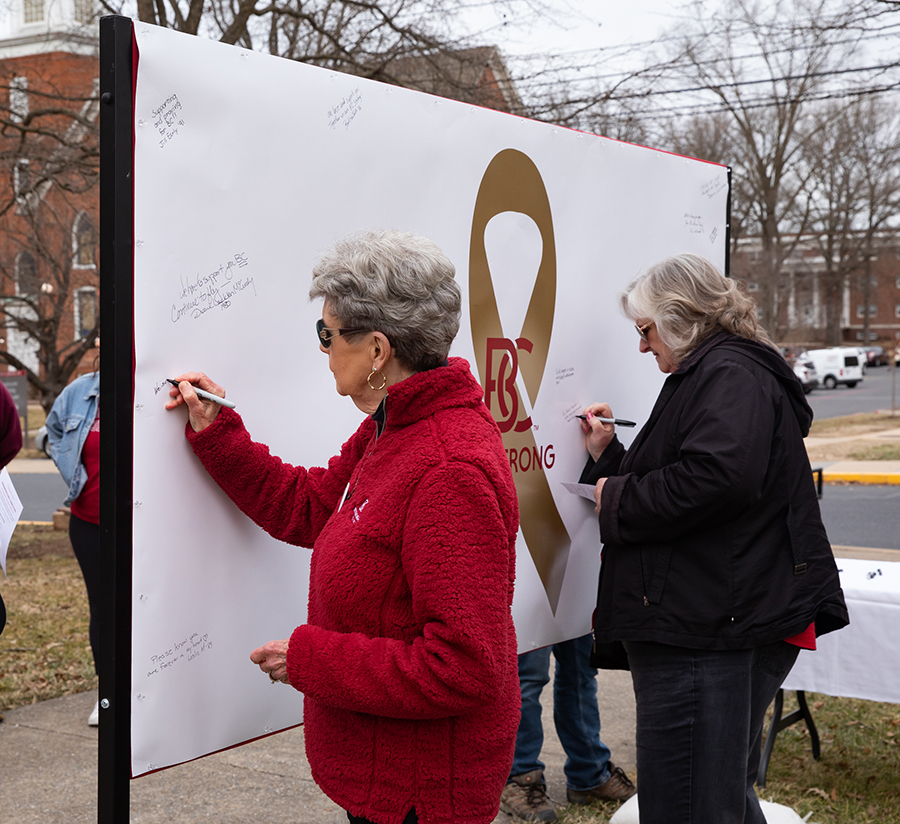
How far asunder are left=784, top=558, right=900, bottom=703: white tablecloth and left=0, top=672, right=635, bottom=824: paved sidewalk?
88cm

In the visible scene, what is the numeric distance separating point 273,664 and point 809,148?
1399 inches

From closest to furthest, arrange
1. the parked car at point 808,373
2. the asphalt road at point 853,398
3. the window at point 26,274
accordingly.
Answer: the window at point 26,274 < the asphalt road at point 853,398 < the parked car at point 808,373

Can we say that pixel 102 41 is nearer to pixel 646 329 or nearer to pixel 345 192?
pixel 345 192

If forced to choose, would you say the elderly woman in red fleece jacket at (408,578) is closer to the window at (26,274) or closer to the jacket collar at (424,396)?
the jacket collar at (424,396)

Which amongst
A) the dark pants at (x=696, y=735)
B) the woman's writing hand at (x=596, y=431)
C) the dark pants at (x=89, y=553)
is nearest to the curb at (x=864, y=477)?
the woman's writing hand at (x=596, y=431)

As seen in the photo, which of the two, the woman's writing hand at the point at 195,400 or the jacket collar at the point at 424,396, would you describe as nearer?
the jacket collar at the point at 424,396

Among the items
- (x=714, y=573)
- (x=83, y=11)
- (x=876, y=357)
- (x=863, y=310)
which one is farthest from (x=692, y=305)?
(x=863, y=310)

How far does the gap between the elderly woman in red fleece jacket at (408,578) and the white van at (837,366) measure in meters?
37.3

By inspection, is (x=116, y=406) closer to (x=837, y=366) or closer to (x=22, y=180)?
(x=22, y=180)

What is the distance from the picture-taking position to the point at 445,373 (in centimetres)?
175

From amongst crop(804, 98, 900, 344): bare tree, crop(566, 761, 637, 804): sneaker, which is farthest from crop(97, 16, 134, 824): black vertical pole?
crop(804, 98, 900, 344): bare tree

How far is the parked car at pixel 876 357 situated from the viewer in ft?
170

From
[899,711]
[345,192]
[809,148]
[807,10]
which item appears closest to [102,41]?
[345,192]
